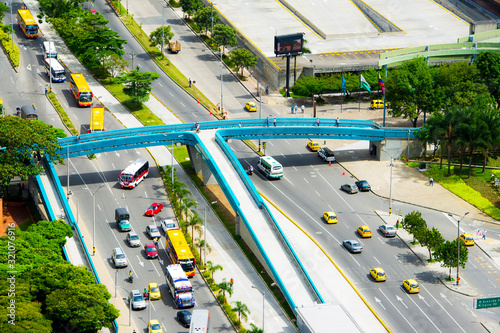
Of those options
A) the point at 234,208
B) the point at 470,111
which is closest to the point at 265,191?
the point at 234,208

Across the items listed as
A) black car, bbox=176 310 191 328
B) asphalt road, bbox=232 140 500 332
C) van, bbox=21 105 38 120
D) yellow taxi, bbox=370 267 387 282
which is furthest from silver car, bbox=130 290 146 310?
van, bbox=21 105 38 120

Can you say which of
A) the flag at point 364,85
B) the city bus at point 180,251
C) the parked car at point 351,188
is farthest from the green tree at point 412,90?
the city bus at point 180,251

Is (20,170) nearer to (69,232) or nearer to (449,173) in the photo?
(69,232)

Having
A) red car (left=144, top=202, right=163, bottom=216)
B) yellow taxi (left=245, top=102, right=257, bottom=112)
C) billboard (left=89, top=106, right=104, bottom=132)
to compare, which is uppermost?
billboard (left=89, top=106, right=104, bottom=132)

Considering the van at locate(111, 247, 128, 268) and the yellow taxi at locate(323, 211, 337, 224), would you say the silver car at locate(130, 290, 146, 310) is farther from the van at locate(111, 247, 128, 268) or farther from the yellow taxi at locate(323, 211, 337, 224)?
the yellow taxi at locate(323, 211, 337, 224)

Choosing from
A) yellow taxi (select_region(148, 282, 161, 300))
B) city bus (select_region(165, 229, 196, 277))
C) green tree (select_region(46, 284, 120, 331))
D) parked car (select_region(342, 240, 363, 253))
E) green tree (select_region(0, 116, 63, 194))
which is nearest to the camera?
green tree (select_region(46, 284, 120, 331))

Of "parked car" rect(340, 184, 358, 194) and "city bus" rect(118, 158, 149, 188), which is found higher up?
"city bus" rect(118, 158, 149, 188)

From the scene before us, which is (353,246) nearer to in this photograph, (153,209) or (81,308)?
(153,209)
